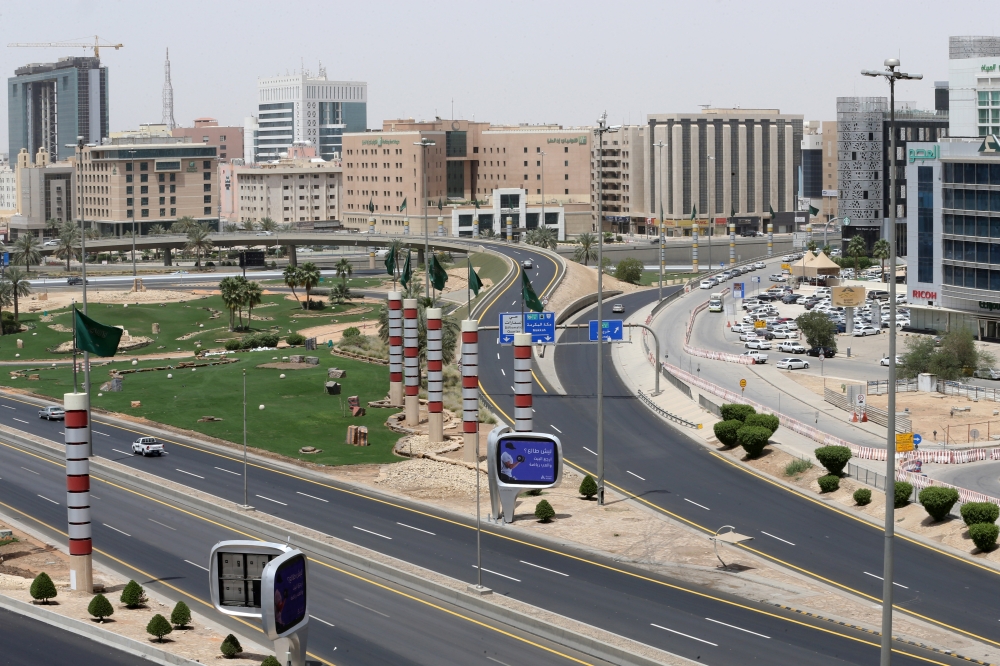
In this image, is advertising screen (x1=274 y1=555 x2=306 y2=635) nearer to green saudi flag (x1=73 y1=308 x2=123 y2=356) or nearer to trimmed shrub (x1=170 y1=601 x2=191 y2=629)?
trimmed shrub (x1=170 y1=601 x2=191 y2=629)

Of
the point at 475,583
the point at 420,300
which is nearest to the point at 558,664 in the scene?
the point at 475,583

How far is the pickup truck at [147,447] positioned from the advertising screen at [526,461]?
90.3 ft

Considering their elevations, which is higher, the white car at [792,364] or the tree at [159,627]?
the white car at [792,364]

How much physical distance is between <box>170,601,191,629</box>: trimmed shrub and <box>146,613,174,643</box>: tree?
1.38m

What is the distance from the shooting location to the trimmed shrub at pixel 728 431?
269ft

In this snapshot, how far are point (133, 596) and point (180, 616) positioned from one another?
4031 mm

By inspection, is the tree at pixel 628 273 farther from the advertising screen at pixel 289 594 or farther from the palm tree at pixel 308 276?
the advertising screen at pixel 289 594

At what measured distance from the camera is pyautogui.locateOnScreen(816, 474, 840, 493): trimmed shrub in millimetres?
70500

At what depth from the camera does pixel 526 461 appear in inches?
2498

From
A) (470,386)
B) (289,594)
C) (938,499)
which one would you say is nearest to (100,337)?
(470,386)

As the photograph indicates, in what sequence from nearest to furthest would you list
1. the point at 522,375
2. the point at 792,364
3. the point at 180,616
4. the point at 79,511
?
the point at 180,616 → the point at 79,511 → the point at 522,375 → the point at 792,364

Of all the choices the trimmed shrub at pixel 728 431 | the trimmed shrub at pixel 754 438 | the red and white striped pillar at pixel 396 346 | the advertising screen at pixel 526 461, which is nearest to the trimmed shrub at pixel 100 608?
the advertising screen at pixel 526 461

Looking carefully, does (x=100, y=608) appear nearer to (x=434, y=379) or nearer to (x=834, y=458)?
(x=434, y=379)

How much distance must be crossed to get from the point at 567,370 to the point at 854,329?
43.5 meters
